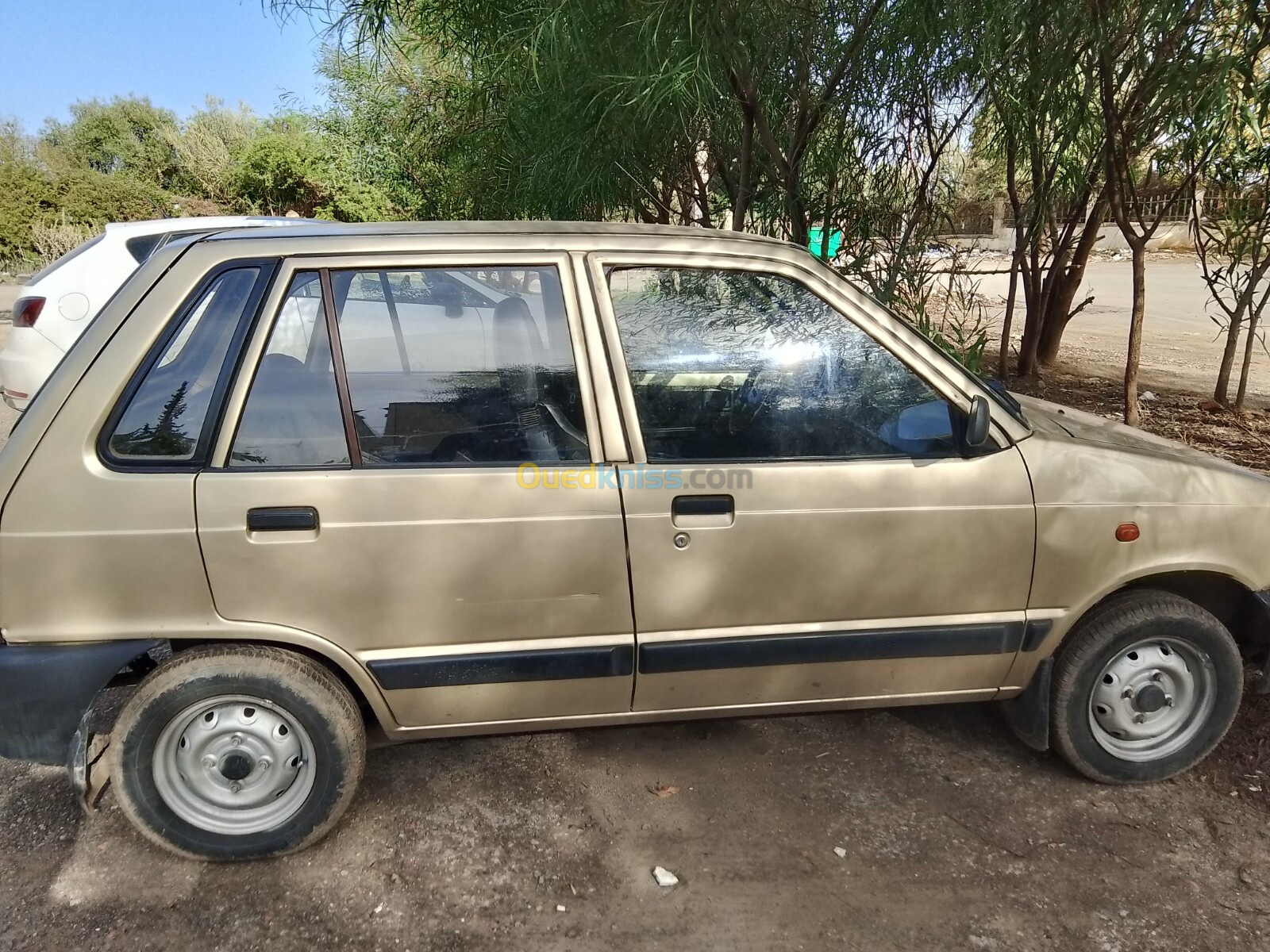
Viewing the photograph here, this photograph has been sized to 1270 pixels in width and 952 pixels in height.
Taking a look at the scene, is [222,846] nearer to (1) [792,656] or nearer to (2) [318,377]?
(2) [318,377]

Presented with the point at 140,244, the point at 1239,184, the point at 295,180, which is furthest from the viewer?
the point at 295,180

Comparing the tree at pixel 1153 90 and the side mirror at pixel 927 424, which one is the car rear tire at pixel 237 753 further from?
the tree at pixel 1153 90

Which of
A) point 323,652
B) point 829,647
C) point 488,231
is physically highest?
point 488,231

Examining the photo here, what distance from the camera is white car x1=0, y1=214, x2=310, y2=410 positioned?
18.6 ft

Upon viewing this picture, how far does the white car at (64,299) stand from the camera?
567 centimetres

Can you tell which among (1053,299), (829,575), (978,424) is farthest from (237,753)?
(1053,299)

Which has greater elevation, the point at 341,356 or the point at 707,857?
the point at 341,356

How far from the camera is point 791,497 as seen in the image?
246 centimetres

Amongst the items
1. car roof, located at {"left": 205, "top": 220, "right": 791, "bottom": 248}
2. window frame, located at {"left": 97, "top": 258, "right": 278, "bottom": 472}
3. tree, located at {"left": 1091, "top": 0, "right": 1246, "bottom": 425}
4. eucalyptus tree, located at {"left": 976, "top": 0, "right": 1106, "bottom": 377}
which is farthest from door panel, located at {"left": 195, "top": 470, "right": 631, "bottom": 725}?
tree, located at {"left": 1091, "top": 0, "right": 1246, "bottom": 425}

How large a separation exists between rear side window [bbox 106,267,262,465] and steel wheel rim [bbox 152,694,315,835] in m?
0.73

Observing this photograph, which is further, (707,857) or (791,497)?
(707,857)

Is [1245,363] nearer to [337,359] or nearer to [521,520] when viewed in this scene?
[521,520]

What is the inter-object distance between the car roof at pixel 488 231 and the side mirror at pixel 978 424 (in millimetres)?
763
